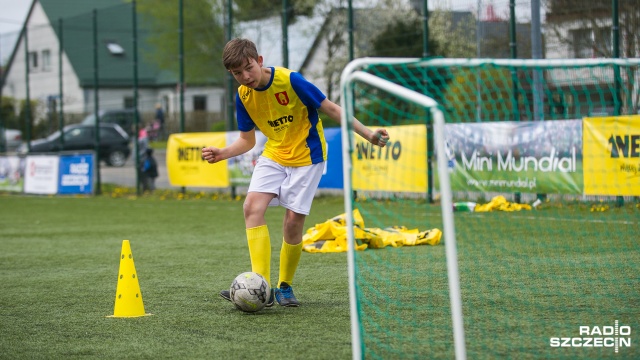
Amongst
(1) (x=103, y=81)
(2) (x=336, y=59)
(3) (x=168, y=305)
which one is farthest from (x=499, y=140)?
(1) (x=103, y=81)

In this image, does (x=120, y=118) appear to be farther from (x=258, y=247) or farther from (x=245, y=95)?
(x=258, y=247)

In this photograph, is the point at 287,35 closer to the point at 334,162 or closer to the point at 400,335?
Answer: the point at 334,162

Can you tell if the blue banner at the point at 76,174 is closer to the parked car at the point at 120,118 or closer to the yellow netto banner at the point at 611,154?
the parked car at the point at 120,118

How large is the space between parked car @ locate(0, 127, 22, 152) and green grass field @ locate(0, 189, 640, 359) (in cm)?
1844

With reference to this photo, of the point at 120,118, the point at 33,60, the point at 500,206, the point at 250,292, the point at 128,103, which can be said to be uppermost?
the point at 33,60

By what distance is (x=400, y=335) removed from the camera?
482 cm

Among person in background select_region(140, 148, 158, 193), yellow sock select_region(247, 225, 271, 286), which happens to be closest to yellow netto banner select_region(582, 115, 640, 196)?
yellow sock select_region(247, 225, 271, 286)

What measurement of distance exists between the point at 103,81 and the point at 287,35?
18.3 meters

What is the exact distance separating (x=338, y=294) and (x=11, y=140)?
26.8 metres

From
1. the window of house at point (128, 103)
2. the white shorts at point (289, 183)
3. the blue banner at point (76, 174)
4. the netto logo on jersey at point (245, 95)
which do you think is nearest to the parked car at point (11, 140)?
the window of house at point (128, 103)

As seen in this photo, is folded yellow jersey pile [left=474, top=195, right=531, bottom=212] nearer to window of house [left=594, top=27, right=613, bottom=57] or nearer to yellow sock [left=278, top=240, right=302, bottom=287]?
window of house [left=594, top=27, right=613, bottom=57]

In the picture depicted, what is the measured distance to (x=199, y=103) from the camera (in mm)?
24203

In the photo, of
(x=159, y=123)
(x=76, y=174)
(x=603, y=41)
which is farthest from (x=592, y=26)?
(x=76, y=174)

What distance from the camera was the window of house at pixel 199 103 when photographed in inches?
928
